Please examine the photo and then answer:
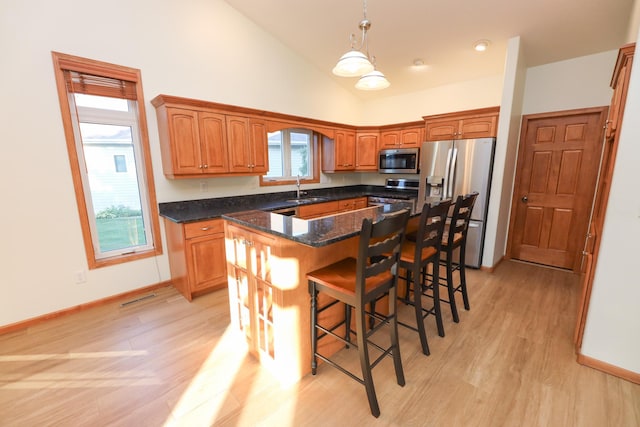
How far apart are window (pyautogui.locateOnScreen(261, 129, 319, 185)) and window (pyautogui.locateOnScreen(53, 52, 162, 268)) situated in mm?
1615

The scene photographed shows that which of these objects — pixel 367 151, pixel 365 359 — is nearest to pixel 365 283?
pixel 365 359

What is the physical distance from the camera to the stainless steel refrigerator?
3422 mm

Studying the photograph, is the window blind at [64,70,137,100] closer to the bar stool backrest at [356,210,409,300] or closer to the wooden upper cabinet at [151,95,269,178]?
the wooden upper cabinet at [151,95,269,178]

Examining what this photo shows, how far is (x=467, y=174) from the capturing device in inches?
140

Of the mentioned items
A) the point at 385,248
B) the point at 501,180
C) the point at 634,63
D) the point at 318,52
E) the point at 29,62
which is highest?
the point at 318,52

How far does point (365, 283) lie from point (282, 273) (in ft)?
1.67

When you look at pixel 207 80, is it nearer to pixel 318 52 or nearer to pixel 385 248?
pixel 318 52

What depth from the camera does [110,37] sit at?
259cm

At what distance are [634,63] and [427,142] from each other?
230cm

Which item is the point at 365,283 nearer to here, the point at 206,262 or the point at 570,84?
the point at 206,262

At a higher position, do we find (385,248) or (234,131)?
(234,131)

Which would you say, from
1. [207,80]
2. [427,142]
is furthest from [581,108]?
[207,80]

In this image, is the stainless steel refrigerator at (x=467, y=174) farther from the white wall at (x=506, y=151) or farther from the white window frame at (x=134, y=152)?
the white window frame at (x=134, y=152)

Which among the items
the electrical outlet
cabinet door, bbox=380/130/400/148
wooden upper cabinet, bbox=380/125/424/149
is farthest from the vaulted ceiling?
the electrical outlet
